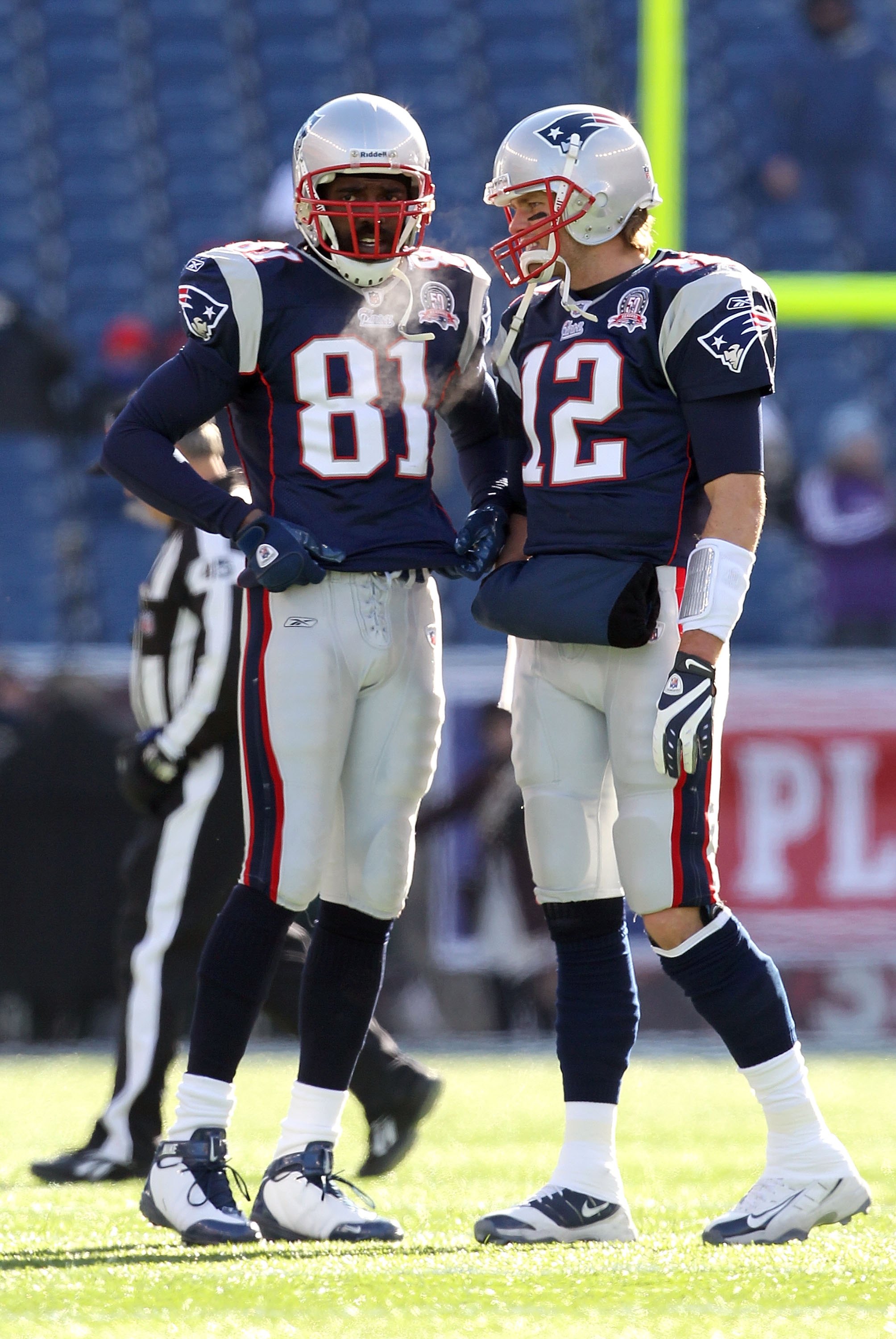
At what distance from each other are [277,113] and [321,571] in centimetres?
699

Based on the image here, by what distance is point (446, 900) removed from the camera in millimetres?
5391

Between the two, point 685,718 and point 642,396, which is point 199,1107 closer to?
point 685,718

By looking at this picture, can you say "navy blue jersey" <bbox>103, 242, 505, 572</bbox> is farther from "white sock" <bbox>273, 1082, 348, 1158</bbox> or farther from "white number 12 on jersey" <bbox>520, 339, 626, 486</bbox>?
"white sock" <bbox>273, 1082, 348, 1158</bbox>

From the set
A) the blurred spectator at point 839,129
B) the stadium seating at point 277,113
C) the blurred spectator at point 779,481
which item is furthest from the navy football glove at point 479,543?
the blurred spectator at point 839,129

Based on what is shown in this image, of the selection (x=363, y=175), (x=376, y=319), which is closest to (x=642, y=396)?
(x=376, y=319)

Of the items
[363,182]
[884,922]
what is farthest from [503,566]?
[884,922]

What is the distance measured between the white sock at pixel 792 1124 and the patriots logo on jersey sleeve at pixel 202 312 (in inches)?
47.5

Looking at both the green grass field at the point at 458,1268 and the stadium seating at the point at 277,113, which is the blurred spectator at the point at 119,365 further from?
the green grass field at the point at 458,1268

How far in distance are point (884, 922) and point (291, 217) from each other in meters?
3.36

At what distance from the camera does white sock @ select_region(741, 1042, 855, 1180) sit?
8.08 ft

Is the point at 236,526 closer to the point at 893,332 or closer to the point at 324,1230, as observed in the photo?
the point at 324,1230

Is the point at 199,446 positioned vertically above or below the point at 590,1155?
above

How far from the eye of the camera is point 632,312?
8.23 feet

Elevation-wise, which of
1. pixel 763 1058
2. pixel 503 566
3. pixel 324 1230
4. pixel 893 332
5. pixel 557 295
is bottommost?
pixel 324 1230
